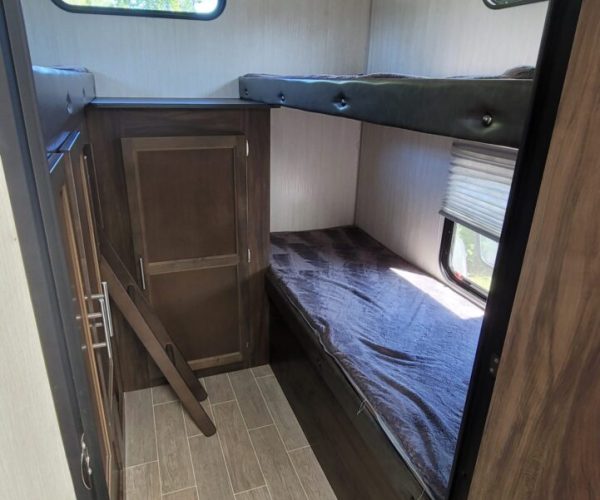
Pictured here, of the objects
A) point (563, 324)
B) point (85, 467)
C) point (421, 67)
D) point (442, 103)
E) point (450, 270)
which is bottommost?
point (450, 270)

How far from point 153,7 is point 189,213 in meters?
1.18

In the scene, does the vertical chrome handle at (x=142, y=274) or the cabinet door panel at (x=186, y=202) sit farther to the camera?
the vertical chrome handle at (x=142, y=274)

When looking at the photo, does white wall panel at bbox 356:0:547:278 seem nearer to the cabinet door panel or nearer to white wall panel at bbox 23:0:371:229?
white wall panel at bbox 23:0:371:229

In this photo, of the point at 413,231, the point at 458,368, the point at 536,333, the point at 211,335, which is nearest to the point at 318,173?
the point at 413,231

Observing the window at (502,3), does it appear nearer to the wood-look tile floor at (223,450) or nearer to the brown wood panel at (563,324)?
the brown wood panel at (563,324)

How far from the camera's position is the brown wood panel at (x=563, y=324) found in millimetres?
549

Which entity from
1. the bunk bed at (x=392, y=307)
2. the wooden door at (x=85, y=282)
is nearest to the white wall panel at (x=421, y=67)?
the bunk bed at (x=392, y=307)

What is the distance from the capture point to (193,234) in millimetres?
2297

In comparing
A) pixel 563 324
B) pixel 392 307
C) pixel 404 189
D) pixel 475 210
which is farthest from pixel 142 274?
pixel 563 324

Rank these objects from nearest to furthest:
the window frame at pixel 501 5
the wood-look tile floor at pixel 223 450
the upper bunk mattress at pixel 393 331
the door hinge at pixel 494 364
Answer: the door hinge at pixel 494 364
the upper bunk mattress at pixel 393 331
the window frame at pixel 501 5
the wood-look tile floor at pixel 223 450

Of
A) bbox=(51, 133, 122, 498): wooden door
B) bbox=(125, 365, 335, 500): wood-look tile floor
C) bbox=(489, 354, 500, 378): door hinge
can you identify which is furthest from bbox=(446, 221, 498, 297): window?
bbox=(51, 133, 122, 498): wooden door

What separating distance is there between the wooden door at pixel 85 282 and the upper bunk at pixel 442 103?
0.82m

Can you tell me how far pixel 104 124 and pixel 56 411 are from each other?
1672mm

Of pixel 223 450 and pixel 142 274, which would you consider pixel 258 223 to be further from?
pixel 223 450
